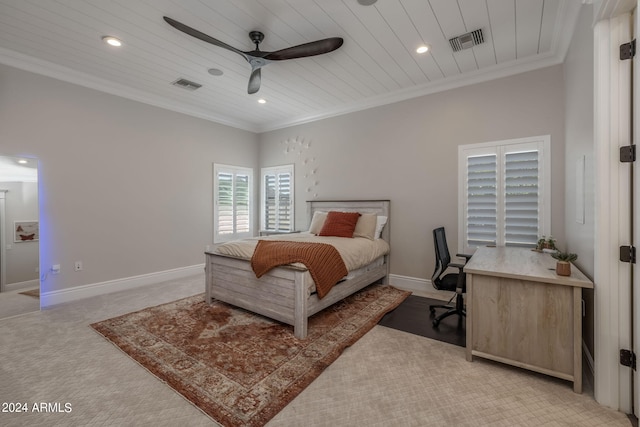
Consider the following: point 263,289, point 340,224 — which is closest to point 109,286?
point 263,289

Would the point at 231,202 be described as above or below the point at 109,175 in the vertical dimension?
below

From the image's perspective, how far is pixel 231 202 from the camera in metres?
5.62

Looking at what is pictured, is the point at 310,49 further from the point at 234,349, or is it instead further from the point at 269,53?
the point at 234,349

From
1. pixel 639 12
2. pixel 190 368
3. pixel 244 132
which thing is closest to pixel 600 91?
pixel 639 12

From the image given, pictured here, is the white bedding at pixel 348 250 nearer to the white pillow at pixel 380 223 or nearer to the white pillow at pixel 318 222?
the white pillow at pixel 380 223

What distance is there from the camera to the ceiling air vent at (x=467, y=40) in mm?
Result: 2829

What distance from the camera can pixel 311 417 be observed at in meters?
1.65

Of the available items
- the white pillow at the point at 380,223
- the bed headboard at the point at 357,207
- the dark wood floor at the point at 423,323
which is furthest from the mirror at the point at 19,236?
the white pillow at the point at 380,223

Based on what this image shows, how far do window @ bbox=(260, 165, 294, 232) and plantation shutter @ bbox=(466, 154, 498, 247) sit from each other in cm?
310

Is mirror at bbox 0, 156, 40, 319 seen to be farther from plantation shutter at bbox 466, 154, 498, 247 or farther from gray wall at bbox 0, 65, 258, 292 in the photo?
plantation shutter at bbox 466, 154, 498, 247

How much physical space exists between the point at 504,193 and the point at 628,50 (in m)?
1.99

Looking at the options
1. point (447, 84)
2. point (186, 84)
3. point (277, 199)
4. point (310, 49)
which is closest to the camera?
point (310, 49)

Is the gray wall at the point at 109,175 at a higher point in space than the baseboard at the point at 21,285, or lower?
higher

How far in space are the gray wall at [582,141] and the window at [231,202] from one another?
198 inches
